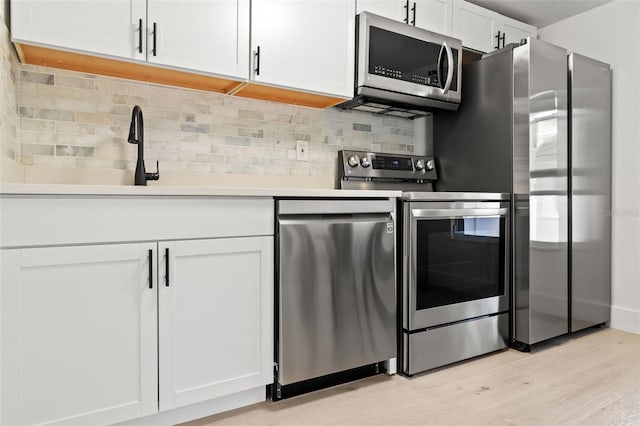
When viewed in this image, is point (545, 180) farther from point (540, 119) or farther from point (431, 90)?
point (431, 90)

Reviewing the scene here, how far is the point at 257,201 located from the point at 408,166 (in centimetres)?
143

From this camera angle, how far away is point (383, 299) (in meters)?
1.95

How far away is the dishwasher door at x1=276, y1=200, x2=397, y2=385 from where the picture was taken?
1.70 meters

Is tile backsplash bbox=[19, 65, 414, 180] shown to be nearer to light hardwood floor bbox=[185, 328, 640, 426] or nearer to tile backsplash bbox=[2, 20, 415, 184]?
tile backsplash bbox=[2, 20, 415, 184]

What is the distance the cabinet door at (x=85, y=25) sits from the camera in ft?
5.12

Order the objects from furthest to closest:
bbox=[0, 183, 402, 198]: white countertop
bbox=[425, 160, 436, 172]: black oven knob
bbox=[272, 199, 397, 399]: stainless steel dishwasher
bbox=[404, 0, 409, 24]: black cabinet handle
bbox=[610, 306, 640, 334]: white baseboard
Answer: bbox=[425, 160, 436, 172]: black oven knob
bbox=[610, 306, 640, 334]: white baseboard
bbox=[404, 0, 409, 24]: black cabinet handle
bbox=[272, 199, 397, 399]: stainless steel dishwasher
bbox=[0, 183, 402, 198]: white countertop

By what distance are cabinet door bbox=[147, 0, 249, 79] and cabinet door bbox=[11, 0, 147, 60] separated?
63mm

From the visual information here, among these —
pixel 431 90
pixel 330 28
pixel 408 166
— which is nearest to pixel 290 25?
pixel 330 28

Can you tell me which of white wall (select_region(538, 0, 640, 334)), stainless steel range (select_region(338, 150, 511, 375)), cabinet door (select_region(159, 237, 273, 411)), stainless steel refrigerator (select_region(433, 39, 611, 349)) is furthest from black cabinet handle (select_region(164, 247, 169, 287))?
white wall (select_region(538, 0, 640, 334))

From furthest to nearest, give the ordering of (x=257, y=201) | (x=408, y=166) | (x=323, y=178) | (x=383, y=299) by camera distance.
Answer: (x=408, y=166), (x=323, y=178), (x=383, y=299), (x=257, y=201)

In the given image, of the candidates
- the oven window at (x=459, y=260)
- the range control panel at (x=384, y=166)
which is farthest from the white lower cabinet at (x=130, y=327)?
the range control panel at (x=384, y=166)

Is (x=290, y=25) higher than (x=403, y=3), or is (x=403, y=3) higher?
(x=403, y=3)

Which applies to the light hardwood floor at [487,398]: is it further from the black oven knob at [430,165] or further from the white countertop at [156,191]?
→ the black oven knob at [430,165]

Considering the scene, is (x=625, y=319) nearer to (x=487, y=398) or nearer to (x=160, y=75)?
(x=487, y=398)
